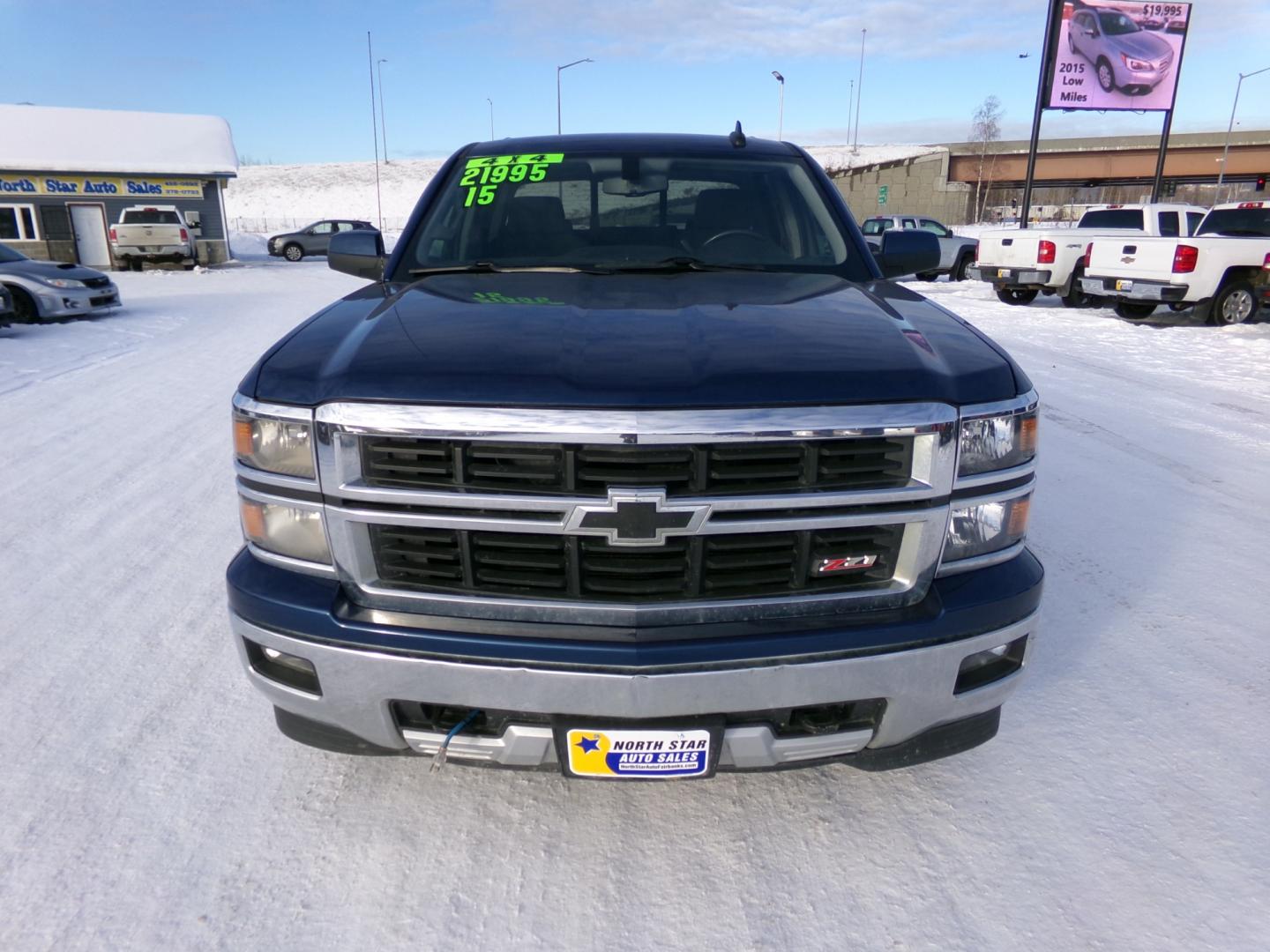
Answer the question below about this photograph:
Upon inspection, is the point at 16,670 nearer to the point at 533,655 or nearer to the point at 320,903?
the point at 320,903

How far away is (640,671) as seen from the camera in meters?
1.85

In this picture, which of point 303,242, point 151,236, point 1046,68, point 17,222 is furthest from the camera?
point 303,242

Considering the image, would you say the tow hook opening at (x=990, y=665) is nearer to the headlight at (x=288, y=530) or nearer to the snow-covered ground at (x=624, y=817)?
the snow-covered ground at (x=624, y=817)

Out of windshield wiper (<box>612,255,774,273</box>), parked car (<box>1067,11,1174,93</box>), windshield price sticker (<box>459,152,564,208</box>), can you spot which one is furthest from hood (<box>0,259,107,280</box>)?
parked car (<box>1067,11,1174,93</box>)

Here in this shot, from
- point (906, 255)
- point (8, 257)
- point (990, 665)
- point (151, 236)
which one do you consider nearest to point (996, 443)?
point (990, 665)

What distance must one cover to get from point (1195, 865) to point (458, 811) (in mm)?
1878

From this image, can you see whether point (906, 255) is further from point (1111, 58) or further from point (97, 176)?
point (97, 176)

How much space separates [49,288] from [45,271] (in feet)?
1.62

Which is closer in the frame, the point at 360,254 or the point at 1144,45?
the point at 360,254

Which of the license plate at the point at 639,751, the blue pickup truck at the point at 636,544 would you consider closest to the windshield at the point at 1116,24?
the blue pickup truck at the point at 636,544

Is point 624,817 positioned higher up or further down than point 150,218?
further down

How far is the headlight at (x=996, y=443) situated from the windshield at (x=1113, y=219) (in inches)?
626

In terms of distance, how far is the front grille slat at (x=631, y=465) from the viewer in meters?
1.85

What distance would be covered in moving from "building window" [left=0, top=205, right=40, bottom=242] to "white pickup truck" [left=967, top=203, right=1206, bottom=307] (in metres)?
27.9
